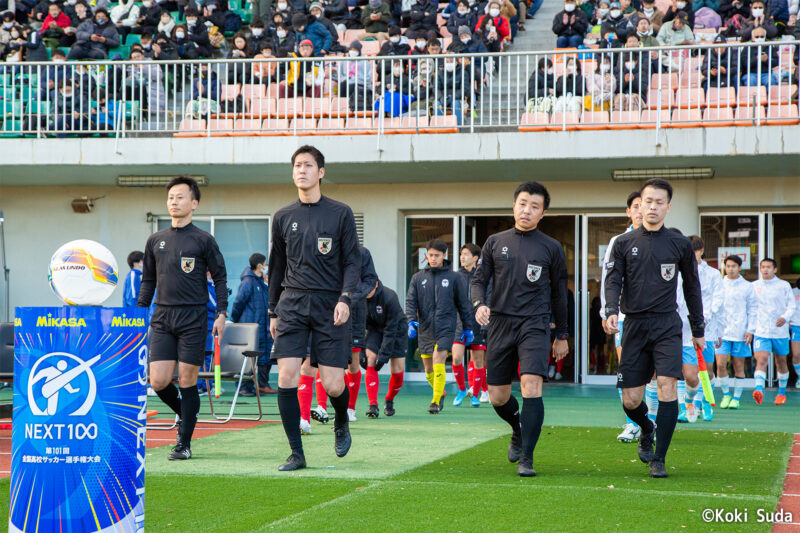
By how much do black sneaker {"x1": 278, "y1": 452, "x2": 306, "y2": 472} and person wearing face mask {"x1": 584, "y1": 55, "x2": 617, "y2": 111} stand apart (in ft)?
33.4

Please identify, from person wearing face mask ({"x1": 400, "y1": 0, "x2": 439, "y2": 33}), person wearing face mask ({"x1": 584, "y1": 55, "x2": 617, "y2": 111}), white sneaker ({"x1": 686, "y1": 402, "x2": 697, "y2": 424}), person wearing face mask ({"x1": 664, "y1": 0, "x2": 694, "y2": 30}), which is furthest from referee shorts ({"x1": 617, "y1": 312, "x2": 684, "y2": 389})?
person wearing face mask ({"x1": 400, "y1": 0, "x2": 439, "y2": 33})

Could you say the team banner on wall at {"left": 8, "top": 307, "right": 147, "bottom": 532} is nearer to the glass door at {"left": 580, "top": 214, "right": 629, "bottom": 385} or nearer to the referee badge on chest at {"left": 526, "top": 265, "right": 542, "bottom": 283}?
the referee badge on chest at {"left": 526, "top": 265, "right": 542, "bottom": 283}

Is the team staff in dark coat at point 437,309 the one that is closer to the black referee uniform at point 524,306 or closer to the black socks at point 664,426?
the black referee uniform at point 524,306

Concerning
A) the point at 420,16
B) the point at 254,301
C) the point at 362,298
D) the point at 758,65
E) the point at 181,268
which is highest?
the point at 420,16

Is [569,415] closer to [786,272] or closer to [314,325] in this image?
[314,325]

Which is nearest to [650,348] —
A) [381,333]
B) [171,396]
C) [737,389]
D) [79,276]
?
[171,396]

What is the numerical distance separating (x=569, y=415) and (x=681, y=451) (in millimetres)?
3848

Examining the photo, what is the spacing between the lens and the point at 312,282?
6523 mm

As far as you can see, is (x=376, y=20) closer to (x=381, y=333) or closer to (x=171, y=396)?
(x=381, y=333)

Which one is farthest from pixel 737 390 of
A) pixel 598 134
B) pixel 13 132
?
pixel 13 132

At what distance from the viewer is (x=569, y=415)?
1167cm

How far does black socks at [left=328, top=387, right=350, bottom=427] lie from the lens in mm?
6731

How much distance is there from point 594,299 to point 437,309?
6307 mm

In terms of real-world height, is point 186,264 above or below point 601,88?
below
